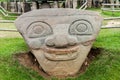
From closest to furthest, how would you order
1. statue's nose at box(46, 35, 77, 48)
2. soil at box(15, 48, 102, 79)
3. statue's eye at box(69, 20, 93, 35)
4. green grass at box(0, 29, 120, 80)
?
statue's nose at box(46, 35, 77, 48)
statue's eye at box(69, 20, 93, 35)
green grass at box(0, 29, 120, 80)
soil at box(15, 48, 102, 79)

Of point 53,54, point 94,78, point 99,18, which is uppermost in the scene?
point 99,18

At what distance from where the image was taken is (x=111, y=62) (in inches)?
262

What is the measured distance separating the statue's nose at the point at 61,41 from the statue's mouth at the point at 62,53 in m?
0.08

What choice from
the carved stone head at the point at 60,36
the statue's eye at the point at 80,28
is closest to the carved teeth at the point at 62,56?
the carved stone head at the point at 60,36

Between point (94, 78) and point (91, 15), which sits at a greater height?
point (91, 15)

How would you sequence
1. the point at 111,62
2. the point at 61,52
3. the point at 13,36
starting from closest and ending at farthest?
the point at 61,52 → the point at 111,62 → the point at 13,36

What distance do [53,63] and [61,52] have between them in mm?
278

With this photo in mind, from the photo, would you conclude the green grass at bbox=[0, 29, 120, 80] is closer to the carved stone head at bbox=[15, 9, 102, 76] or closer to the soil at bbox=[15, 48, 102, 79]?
the soil at bbox=[15, 48, 102, 79]

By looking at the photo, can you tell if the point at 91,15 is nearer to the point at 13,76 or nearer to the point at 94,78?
the point at 94,78

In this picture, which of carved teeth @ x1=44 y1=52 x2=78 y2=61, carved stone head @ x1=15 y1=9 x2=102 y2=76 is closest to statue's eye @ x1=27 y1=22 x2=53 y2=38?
carved stone head @ x1=15 y1=9 x2=102 y2=76

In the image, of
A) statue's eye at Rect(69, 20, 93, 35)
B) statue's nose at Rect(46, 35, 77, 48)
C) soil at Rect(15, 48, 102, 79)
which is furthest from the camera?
soil at Rect(15, 48, 102, 79)

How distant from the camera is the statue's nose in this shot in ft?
19.9

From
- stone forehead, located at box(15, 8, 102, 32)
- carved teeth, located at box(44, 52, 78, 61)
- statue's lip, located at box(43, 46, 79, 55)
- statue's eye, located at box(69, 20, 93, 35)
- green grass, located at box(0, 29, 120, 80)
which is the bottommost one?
green grass, located at box(0, 29, 120, 80)

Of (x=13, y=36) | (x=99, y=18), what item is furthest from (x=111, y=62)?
(x=13, y=36)
